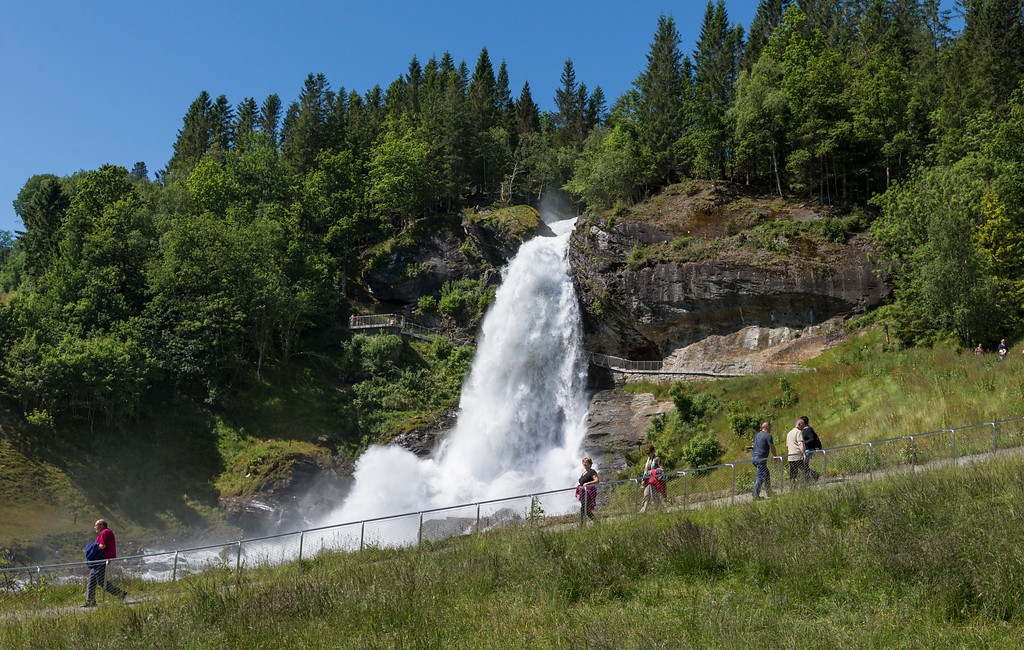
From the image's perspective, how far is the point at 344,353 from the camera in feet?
148

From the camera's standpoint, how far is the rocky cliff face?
113 feet

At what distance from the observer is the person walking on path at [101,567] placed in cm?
1384

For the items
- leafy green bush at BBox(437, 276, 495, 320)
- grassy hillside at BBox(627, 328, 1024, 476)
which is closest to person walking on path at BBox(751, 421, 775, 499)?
grassy hillside at BBox(627, 328, 1024, 476)

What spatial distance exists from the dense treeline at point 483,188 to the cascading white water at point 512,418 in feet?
26.5

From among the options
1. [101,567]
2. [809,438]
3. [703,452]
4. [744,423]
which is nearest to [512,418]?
[703,452]

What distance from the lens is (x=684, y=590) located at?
9.87m

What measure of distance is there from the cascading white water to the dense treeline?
26.5 ft

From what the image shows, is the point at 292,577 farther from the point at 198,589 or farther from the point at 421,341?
the point at 421,341

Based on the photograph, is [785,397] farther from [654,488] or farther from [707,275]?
[654,488]

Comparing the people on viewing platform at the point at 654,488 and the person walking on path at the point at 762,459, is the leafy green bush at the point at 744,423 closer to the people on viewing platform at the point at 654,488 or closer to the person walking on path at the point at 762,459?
the people on viewing platform at the point at 654,488

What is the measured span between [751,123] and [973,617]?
1524 inches

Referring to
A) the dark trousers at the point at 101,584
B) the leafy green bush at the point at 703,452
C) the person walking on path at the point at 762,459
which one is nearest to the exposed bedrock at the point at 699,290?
the leafy green bush at the point at 703,452

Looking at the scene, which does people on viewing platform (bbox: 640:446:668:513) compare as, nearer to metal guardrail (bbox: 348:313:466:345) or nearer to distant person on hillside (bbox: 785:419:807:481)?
distant person on hillside (bbox: 785:419:807:481)

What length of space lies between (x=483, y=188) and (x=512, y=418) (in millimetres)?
30016
